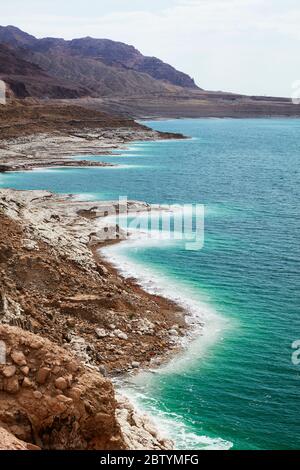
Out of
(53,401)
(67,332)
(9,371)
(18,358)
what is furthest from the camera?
(67,332)

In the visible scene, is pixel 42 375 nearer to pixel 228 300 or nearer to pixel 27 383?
pixel 27 383

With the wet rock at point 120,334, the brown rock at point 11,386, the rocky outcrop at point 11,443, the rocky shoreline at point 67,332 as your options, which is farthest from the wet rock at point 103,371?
the rocky outcrop at point 11,443

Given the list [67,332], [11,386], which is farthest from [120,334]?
[11,386]

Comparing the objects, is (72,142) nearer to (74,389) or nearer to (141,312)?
(141,312)

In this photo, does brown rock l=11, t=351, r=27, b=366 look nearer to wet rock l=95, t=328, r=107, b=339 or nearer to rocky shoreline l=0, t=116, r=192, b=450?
rocky shoreline l=0, t=116, r=192, b=450

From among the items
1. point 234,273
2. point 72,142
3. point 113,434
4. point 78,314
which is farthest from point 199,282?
point 72,142

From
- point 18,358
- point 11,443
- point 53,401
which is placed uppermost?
point 18,358
